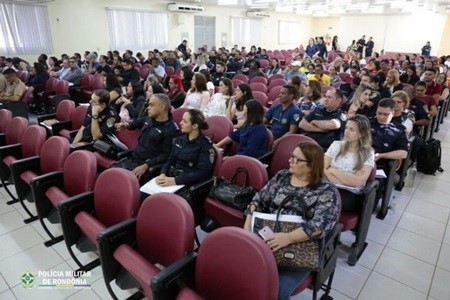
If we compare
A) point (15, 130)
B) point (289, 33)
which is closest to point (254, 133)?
point (15, 130)

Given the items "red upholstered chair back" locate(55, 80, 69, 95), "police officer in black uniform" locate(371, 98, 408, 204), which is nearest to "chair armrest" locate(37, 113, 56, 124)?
"red upholstered chair back" locate(55, 80, 69, 95)

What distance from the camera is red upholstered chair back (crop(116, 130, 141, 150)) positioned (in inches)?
134

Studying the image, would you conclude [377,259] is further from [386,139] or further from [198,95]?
[198,95]

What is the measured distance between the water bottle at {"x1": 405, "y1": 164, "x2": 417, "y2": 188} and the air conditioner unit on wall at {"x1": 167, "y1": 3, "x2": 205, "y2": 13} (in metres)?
10.1

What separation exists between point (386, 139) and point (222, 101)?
2.11 m

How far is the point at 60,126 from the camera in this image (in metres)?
4.10

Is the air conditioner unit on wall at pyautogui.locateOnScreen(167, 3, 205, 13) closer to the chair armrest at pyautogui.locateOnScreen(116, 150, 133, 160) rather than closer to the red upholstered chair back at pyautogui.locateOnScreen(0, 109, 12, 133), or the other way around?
the red upholstered chair back at pyautogui.locateOnScreen(0, 109, 12, 133)

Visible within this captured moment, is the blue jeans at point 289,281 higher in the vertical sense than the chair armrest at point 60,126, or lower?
lower

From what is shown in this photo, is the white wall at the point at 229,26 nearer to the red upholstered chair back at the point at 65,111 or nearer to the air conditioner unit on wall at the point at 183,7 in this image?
the air conditioner unit on wall at the point at 183,7

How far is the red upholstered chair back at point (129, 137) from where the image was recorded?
340cm

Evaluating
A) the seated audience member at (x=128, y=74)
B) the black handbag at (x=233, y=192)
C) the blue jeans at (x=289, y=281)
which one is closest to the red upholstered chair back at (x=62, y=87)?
the seated audience member at (x=128, y=74)

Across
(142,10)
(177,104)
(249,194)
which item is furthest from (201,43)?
(249,194)

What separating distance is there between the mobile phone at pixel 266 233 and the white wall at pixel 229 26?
9799mm

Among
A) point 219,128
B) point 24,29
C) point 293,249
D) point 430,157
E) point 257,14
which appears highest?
point 257,14
